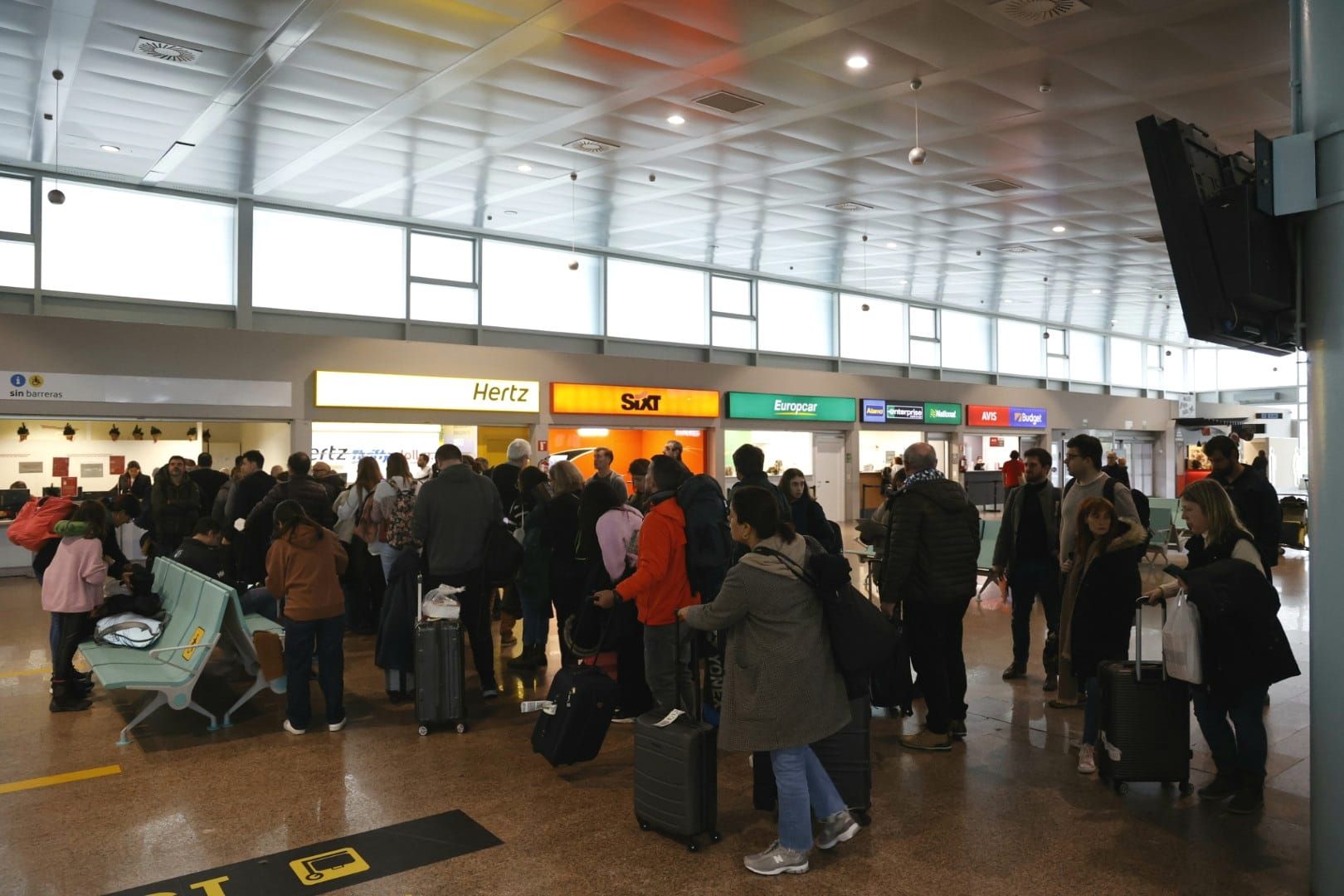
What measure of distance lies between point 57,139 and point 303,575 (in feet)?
28.1

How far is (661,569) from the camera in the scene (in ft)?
16.4

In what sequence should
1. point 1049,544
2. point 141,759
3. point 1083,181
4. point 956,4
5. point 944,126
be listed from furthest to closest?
point 1083,181 < point 944,126 < point 956,4 < point 1049,544 < point 141,759

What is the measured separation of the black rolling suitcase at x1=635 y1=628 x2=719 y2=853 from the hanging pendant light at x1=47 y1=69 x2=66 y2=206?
8.87 metres

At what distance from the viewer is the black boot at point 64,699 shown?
6.25m

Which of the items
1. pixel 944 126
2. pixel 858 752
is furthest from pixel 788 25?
pixel 858 752

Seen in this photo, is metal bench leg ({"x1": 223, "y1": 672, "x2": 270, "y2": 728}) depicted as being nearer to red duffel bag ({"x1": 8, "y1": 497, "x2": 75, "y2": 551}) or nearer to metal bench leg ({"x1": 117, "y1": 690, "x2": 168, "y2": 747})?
metal bench leg ({"x1": 117, "y1": 690, "x2": 168, "y2": 747})

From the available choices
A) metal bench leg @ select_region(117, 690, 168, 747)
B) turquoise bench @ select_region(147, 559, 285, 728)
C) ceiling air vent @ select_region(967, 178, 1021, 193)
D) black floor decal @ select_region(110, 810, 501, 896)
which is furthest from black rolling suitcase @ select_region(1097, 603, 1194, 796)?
ceiling air vent @ select_region(967, 178, 1021, 193)

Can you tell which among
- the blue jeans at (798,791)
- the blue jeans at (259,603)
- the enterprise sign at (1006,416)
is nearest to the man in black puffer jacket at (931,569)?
the blue jeans at (798,791)

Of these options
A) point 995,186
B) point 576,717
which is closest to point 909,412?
point 995,186

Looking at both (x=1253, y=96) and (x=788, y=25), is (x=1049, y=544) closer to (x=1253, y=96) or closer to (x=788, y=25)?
(x=788, y=25)

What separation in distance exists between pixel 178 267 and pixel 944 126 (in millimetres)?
10524

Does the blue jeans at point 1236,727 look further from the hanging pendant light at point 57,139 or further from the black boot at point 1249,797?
the hanging pendant light at point 57,139

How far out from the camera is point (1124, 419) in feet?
96.0

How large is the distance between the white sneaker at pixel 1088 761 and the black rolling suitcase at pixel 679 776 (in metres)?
2.10
